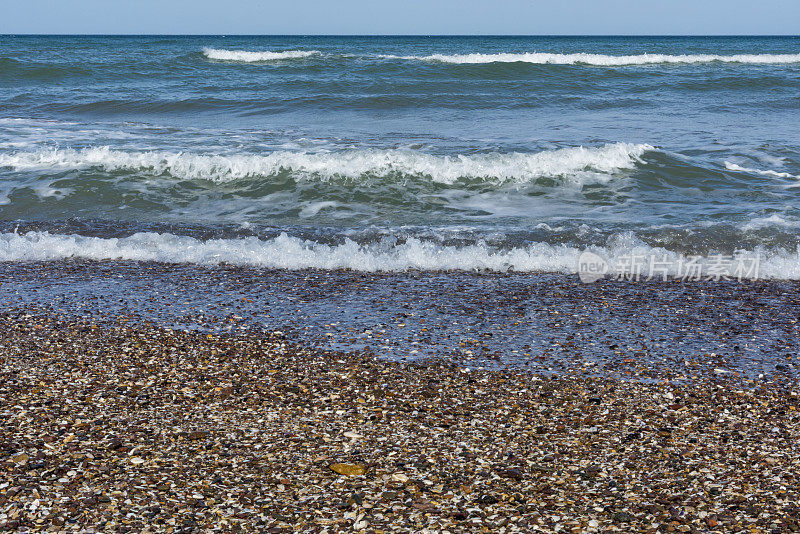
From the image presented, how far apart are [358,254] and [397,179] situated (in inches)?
120

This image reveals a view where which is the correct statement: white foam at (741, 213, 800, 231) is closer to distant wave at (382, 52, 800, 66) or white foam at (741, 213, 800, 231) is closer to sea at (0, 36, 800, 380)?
sea at (0, 36, 800, 380)

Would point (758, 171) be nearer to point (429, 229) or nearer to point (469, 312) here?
point (429, 229)

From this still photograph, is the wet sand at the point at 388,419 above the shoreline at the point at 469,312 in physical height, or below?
below

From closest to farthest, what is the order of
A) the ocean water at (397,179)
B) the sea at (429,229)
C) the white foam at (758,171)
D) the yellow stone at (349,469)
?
the yellow stone at (349,469) < the sea at (429,229) < the ocean water at (397,179) < the white foam at (758,171)

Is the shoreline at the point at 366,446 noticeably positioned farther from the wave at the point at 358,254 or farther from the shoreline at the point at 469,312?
the wave at the point at 358,254

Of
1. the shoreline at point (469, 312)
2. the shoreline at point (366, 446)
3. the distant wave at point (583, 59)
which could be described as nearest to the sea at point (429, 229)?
the shoreline at point (469, 312)

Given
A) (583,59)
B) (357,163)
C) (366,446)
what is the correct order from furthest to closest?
(583,59), (357,163), (366,446)

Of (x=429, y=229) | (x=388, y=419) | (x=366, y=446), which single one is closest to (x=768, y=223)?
(x=429, y=229)

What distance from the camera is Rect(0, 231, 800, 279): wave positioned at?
5715 mm

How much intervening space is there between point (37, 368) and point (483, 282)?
307cm

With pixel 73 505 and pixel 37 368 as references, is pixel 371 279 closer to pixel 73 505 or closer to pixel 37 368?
pixel 37 368

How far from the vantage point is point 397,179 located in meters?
8.84

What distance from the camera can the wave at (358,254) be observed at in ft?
18.7

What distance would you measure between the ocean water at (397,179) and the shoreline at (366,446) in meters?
2.16
